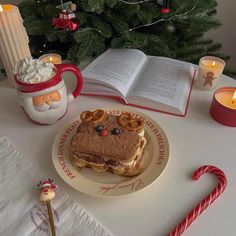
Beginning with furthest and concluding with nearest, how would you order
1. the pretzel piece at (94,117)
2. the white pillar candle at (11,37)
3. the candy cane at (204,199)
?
the white pillar candle at (11,37) → the pretzel piece at (94,117) → the candy cane at (204,199)

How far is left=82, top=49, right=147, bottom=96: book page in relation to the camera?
0.77 meters

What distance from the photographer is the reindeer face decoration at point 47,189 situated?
0.52 metres

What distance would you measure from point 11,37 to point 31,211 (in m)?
0.48

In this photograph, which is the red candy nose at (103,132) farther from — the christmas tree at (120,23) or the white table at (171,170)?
the christmas tree at (120,23)

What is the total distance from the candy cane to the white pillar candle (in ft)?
1.89

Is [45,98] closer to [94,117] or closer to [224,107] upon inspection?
[94,117]

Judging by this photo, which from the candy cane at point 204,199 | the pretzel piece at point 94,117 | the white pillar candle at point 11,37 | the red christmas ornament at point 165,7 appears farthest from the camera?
the red christmas ornament at point 165,7

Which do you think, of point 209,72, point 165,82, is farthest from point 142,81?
point 209,72

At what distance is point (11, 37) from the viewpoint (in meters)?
0.75

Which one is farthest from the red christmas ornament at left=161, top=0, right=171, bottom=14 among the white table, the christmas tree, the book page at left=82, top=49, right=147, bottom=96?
the white table

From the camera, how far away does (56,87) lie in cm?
65

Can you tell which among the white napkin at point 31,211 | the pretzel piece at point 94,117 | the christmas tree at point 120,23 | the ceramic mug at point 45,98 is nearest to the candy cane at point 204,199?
the white napkin at point 31,211

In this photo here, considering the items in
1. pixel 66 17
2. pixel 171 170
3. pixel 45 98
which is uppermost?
pixel 66 17

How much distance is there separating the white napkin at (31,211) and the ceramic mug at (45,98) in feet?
0.43
